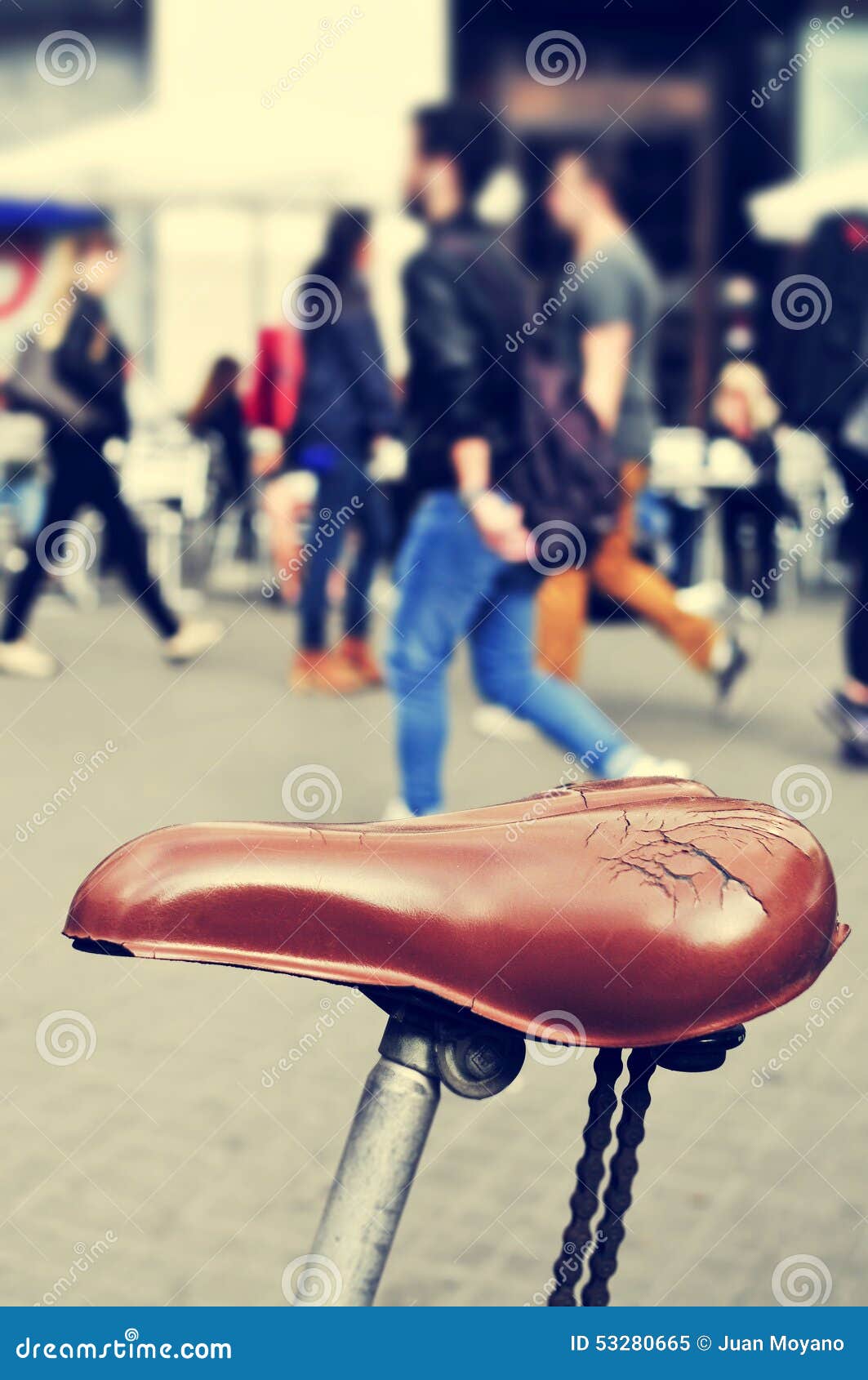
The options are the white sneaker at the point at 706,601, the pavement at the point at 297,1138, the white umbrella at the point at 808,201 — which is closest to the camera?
the pavement at the point at 297,1138

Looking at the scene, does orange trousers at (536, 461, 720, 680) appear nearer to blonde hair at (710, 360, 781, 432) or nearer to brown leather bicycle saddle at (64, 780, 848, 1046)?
blonde hair at (710, 360, 781, 432)

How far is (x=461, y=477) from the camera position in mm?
4938

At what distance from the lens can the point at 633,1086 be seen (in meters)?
1.62

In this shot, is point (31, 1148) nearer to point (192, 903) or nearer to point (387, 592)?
point (192, 903)

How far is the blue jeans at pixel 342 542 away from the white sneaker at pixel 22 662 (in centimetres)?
126

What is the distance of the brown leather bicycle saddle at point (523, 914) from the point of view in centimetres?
153

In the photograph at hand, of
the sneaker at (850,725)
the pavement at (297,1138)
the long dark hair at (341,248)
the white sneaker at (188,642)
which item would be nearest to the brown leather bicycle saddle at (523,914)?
the pavement at (297,1138)

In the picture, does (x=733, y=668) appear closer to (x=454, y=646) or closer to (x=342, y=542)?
(x=342, y=542)

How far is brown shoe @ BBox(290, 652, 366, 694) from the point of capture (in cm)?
884

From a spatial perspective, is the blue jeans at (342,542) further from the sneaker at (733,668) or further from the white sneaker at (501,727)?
the sneaker at (733,668)

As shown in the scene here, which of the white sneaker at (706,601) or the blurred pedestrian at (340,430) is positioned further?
the white sneaker at (706,601)

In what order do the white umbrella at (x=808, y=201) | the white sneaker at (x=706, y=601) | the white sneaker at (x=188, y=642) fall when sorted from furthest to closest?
the white umbrella at (x=808, y=201) < the white sneaker at (x=188, y=642) < the white sneaker at (x=706, y=601)

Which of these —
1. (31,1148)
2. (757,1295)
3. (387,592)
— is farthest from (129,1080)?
(387,592)

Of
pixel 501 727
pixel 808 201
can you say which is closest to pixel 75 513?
pixel 501 727
